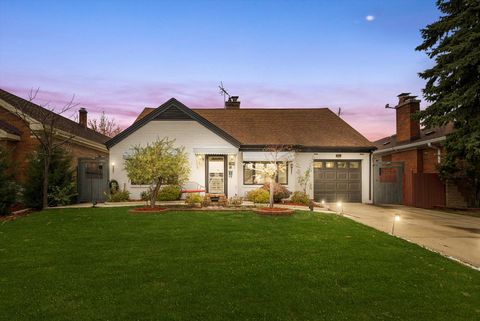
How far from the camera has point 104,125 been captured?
48.2m

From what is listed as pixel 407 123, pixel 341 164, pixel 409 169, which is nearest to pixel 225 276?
pixel 341 164

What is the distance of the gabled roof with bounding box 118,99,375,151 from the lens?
2048cm

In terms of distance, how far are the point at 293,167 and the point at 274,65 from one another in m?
10.7

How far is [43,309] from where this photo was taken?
4.18 meters

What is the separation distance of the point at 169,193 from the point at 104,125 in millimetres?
36434

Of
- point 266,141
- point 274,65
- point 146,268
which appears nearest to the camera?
point 146,268

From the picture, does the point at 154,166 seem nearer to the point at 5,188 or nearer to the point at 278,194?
the point at 5,188

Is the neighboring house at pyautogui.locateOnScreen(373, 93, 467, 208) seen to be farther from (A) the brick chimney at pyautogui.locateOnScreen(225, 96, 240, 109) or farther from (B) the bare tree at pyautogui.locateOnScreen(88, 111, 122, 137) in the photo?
(B) the bare tree at pyautogui.locateOnScreen(88, 111, 122, 137)

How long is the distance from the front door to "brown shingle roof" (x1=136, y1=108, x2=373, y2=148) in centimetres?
230

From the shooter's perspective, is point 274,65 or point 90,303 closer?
point 90,303

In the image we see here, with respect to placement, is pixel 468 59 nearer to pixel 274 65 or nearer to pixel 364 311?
pixel 364 311

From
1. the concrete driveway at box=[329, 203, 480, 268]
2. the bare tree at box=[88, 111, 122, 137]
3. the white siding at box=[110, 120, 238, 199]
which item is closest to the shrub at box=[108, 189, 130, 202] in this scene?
the white siding at box=[110, 120, 238, 199]

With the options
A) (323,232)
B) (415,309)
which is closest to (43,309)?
(415,309)

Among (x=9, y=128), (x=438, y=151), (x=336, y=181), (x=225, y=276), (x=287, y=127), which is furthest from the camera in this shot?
(x=287, y=127)
